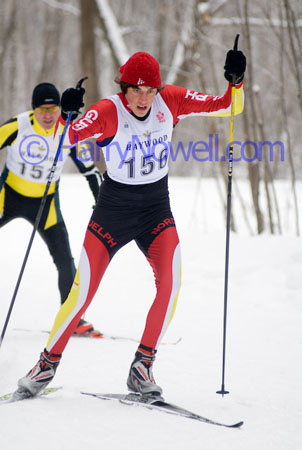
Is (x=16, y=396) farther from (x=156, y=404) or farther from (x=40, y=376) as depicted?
(x=156, y=404)

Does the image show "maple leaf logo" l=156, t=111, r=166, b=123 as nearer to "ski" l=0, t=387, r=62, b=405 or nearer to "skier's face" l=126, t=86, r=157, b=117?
"skier's face" l=126, t=86, r=157, b=117

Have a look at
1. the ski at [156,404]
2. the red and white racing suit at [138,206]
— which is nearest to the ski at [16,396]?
the red and white racing suit at [138,206]

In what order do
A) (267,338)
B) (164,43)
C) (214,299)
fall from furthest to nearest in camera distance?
(164,43)
(214,299)
(267,338)

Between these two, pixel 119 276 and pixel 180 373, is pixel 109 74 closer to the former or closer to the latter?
pixel 119 276

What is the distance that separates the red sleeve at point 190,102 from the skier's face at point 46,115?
149 cm

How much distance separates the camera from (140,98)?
3033 mm

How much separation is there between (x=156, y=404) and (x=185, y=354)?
1315 mm

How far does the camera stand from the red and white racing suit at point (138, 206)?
310 centimetres

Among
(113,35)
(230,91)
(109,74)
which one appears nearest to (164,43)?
(109,74)

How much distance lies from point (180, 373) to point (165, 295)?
917 mm

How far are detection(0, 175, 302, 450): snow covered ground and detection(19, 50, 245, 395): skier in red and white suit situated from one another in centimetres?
35

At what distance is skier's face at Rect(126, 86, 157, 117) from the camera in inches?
119

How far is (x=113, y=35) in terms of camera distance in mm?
10820

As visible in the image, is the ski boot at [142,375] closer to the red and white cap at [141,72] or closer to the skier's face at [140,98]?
the skier's face at [140,98]
